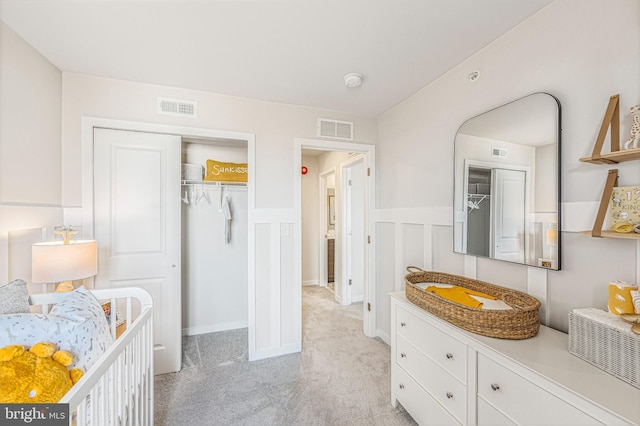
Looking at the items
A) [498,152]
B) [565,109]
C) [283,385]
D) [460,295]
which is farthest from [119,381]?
[565,109]

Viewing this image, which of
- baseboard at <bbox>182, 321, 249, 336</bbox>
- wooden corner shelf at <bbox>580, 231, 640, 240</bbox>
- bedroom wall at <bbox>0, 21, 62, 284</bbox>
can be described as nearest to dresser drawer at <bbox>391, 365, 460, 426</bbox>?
wooden corner shelf at <bbox>580, 231, 640, 240</bbox>

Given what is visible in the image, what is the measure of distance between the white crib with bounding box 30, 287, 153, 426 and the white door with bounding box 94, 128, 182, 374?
748 mm

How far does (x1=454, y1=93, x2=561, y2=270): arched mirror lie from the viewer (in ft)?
4.42

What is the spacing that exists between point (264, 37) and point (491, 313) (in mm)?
1943

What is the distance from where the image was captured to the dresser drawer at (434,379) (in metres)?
1.32

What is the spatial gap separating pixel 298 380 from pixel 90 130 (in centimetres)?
253

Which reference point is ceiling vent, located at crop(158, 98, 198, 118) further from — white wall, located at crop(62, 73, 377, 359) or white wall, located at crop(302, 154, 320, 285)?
white wall, located at crop(302, 154, 320, 285)

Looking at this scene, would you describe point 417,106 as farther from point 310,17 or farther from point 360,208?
point 360,208

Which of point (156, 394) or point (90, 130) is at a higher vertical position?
point (90, 130)

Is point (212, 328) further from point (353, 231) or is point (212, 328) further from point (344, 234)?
point (353, 231)

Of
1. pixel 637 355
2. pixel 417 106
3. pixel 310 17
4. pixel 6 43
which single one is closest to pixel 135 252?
pixel 6 43

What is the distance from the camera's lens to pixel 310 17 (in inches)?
57.7

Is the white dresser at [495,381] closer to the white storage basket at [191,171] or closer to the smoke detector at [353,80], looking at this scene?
the smoke detector at [353,80]

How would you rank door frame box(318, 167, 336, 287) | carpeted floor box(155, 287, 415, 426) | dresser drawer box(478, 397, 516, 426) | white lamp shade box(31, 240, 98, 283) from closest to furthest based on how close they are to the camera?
dresser drawer box(478, 397, 516, 426), white lamp shade box(31, 240, 98, 283), carpeted floor box(155, 287, 415, 426), door frame box(318, 167, 336, 287)
